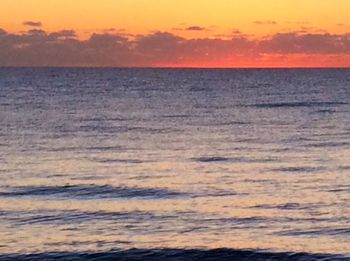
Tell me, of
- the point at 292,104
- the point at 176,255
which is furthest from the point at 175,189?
the point at 292,104

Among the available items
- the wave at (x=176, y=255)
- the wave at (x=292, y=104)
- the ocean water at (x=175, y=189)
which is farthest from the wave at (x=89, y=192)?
the wave at (x=292, y=104)

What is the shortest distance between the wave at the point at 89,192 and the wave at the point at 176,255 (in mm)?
8521

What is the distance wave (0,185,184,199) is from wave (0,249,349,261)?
8.52 metres

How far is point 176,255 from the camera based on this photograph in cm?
2545

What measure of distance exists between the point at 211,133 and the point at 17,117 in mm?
22456

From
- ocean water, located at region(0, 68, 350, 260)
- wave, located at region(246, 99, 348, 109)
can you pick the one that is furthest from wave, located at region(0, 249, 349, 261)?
wave, located at region(246, 99, 348, 109)

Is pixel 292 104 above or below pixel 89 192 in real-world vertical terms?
below

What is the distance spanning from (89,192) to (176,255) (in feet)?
35.0

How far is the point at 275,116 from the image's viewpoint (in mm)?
84000

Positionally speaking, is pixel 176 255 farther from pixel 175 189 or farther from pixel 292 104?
pixel 292 104

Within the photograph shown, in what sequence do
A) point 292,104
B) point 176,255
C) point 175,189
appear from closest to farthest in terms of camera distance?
point 176,255
point 175,189
point 292,104

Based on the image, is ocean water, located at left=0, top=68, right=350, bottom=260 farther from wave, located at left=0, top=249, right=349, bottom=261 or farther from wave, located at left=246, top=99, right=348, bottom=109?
wave, located at left=246, top=99, right=348, bottom=109

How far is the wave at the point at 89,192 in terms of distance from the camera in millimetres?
34594

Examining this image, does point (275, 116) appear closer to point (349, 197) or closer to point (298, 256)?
point (349, 197)
